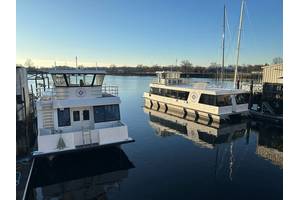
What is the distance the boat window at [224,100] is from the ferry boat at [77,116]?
468 inches

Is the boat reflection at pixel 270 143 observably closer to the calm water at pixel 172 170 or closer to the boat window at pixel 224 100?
the calm water at pixel 172 170

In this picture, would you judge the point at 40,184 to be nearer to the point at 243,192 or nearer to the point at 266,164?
the point at 243,192

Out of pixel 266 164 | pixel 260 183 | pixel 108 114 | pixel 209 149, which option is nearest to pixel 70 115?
pixel 108 114

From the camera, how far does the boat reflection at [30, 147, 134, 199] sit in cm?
954

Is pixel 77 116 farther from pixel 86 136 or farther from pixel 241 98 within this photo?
pixel 241 98

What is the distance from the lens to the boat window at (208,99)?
21.5m

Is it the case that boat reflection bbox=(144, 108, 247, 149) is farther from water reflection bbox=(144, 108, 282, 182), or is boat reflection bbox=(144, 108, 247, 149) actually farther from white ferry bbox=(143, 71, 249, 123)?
white ferry bbox=(143, 71, 249, 123)

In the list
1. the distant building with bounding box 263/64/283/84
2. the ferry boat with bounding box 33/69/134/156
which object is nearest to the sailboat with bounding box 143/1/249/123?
the distant building with bounding box 263/64/283/84

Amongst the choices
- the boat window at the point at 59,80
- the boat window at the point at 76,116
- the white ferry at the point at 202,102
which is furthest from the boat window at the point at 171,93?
the boat window at the point at 59,80

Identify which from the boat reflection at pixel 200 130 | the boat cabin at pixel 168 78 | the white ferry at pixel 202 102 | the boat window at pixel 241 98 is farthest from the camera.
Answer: the boat cabin at pixel 168 78

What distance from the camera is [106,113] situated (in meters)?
12.6

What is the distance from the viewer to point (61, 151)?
10.8 m

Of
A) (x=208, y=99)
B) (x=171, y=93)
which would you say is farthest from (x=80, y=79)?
(x=171, y=93)
